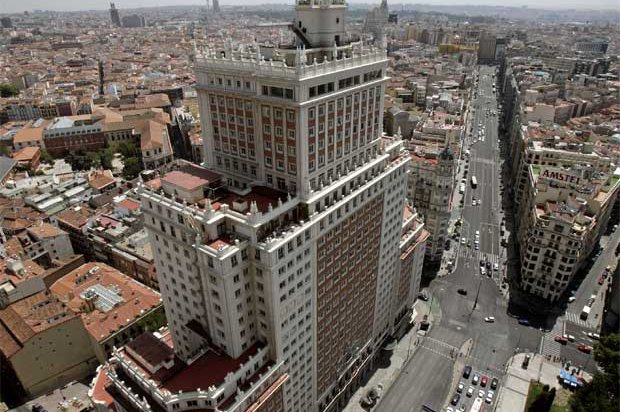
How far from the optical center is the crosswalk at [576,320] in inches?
5778

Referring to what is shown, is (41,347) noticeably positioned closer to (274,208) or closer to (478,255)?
(274,208)

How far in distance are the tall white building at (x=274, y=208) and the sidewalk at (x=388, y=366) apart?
2753cm

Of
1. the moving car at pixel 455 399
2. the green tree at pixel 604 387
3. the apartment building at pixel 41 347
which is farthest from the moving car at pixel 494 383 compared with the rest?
the apartment building at pixel 41 347

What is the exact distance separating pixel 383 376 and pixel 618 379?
63.5m

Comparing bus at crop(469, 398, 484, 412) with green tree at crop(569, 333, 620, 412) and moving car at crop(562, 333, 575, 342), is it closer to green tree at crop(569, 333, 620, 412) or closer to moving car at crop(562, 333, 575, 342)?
green tree at crop(569, 333, 620, 412)

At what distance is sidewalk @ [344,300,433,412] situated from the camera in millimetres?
121144

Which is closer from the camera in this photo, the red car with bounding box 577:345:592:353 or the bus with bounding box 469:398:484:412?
the bus with bounding box 469:398:484:412

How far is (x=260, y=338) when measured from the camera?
81438mm

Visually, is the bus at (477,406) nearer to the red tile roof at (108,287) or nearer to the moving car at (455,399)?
the moving car at (455,399)

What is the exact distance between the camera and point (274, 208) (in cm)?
7394

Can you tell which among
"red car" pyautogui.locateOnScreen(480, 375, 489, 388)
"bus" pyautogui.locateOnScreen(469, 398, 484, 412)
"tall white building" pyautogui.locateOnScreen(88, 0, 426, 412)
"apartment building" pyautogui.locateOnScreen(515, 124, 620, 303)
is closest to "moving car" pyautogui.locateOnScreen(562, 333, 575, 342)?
"apartment building" pyautogui.locateOnScreen(515, 124, 620, 303)

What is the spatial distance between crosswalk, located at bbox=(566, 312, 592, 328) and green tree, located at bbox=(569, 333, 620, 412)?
3239cm

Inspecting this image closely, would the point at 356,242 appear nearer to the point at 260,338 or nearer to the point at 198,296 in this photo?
the point at 260,338

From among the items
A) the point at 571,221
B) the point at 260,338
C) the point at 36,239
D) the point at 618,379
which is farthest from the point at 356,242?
the point at 36,239
